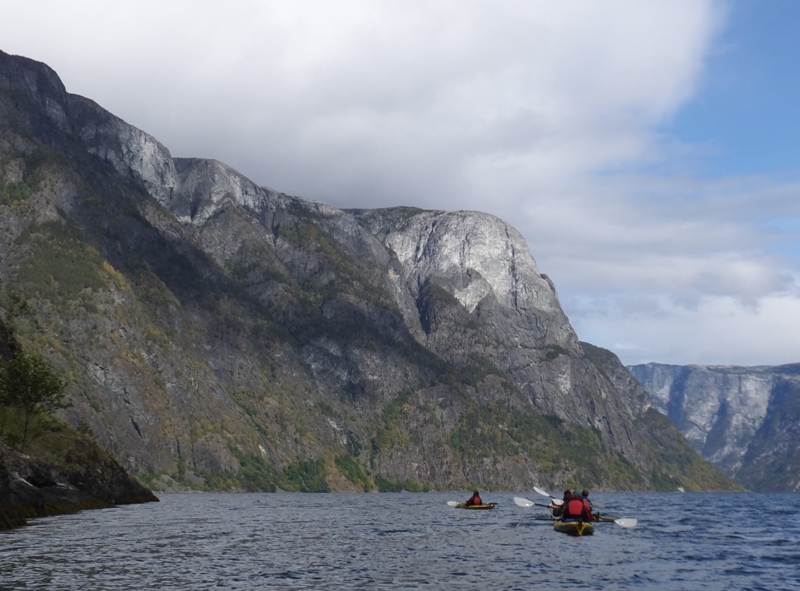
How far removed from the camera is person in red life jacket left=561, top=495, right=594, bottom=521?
7744 centimetres

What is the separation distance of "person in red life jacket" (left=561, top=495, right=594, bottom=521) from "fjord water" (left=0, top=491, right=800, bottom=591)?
7.09 feet

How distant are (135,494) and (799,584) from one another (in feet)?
333

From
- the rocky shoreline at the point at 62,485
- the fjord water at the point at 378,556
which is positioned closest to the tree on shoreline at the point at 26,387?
the rocky shoreline at the point at 62,485

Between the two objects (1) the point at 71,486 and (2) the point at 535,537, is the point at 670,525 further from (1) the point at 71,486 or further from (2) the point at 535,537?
(1) the point at 71,486

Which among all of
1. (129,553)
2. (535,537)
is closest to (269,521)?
(535,537)

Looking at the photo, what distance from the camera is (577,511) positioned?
78.2 meters

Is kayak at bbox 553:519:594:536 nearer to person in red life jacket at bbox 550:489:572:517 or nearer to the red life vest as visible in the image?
the red life vest

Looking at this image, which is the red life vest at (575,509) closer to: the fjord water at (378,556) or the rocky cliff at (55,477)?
the fjord water at (378,556)

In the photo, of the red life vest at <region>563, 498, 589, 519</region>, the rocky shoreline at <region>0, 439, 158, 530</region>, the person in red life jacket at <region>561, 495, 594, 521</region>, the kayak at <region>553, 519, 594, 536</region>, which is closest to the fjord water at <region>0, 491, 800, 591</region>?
the kayak at <region>553, 519, 594, 536</region>

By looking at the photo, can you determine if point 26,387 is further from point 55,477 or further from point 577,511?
point 577,511

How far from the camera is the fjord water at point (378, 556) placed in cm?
4588

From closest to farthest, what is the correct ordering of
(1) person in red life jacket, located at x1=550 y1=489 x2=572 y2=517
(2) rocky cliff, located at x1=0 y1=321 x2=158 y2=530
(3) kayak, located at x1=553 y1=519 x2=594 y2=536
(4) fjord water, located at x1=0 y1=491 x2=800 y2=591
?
(4) fjord water, located at x1=0 y1=491 x2=800 y2=591, (3) kayak, located at x1=553 y1=519 x2=594 y2=536, (2) rocky cliff, located at x1=0 y1=321 x2=158 y2=530, (1) person in red life jacket, located at x1=550 y1=489 x2=572 y2=517

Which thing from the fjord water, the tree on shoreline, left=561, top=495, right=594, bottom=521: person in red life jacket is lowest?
the fjord water

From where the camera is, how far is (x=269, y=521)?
9712cm
